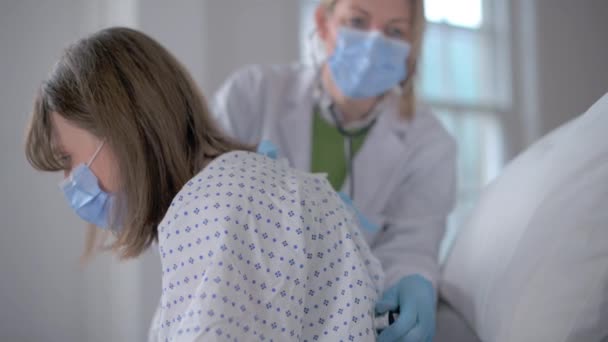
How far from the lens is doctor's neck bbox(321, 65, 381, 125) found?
1430mm

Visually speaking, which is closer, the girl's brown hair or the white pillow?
the white pillow

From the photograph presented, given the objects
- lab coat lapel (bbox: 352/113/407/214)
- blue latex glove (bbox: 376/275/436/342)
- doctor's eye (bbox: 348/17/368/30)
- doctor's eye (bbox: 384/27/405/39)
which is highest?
doctor's eye (bbox: 348/17/368/30)

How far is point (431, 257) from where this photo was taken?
3.80 ft

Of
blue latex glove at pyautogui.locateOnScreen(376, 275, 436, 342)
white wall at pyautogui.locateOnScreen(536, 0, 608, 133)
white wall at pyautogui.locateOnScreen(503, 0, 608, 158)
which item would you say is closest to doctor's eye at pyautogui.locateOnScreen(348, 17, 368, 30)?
blue latex glove at pyautogui.locateOnScreen(376, 275, 436, 342)

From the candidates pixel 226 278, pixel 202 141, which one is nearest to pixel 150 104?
pixel 202 141

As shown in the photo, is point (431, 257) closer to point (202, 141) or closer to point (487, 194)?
point (487, 194)

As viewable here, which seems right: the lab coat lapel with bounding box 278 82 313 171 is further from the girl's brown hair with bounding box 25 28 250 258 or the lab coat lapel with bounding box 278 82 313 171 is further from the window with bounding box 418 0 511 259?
the window with bounding box 418 0 511 259

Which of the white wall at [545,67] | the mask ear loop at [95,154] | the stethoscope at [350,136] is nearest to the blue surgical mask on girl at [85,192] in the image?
the mask ear loop at [95,154]

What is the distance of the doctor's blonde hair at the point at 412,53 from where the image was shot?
139 cm

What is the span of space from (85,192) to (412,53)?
3.13ft

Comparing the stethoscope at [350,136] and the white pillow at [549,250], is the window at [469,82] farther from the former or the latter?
the white pillow at [549,250]

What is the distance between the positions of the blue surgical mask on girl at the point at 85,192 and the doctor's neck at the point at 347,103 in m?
0.77

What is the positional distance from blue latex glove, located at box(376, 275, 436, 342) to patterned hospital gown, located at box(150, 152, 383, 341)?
4.1 inches

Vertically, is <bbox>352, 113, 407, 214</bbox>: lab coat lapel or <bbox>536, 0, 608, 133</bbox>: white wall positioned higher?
<bbox>536, 0, 608, 133</bbox>: white wall
